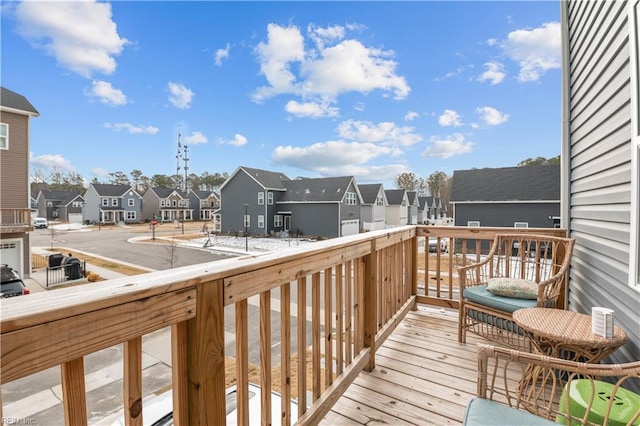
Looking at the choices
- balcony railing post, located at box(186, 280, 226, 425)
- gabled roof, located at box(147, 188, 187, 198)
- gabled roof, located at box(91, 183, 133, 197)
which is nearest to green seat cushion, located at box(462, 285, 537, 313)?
balcony railing post, located at box(186, 280, 226, 425)

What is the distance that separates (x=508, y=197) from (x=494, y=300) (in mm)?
14307

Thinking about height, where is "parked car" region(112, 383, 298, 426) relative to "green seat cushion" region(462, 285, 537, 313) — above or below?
below

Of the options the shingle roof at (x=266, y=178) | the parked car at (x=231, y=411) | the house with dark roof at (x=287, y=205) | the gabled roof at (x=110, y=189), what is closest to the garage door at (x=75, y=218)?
the gabled roof at (x=110, y=189)

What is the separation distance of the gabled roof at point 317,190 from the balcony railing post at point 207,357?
1749 cm

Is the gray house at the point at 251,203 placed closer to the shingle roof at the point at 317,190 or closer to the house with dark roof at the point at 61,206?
the shingle roof at the point at 317,190

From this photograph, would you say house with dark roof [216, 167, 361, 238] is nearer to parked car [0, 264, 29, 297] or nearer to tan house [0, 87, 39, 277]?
tan house [0, 87, 39, 277]

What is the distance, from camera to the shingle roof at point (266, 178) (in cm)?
2022

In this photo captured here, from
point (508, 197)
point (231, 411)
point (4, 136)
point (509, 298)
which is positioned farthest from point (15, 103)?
point (508, 197)

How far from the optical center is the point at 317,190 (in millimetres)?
19594

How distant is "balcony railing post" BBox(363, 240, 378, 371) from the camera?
218 cm

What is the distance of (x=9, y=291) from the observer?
19.1ft

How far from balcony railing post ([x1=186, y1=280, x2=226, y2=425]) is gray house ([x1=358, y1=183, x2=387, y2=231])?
817 inches

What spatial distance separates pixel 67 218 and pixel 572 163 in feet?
145

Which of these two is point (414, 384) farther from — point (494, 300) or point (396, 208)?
point (396, 208)
